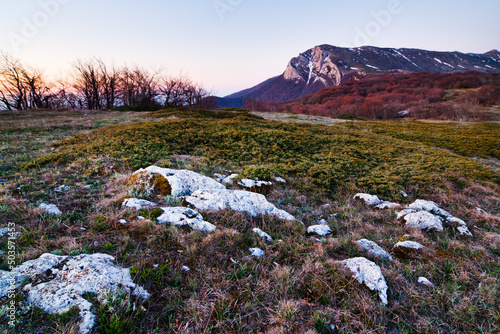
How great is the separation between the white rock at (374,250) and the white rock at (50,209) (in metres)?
5.76

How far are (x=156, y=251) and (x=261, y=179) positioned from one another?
4.14 meters

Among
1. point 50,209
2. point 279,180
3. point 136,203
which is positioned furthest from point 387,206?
point 50,209

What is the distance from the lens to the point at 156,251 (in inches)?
123

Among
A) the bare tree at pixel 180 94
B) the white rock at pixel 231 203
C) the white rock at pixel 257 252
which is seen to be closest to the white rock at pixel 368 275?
the white rock at pixel 257 252

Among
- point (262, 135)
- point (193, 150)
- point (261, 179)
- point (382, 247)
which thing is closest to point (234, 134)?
point (262, 135)

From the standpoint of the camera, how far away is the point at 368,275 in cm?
293

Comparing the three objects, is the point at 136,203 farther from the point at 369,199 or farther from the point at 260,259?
the point at 369,199

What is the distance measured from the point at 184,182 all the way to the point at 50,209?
8.51 feet

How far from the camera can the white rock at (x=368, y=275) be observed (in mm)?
2764

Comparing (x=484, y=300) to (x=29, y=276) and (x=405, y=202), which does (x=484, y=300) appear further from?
(x=29, y=276)

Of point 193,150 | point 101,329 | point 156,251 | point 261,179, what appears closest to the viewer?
point 101,329

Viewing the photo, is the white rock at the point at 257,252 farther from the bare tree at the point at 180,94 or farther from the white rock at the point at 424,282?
the bare tree at the point at 180,94

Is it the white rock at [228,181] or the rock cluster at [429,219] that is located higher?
the white rock at [228,181]

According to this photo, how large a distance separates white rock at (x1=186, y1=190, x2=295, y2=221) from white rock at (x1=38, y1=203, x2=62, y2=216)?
2.41m
